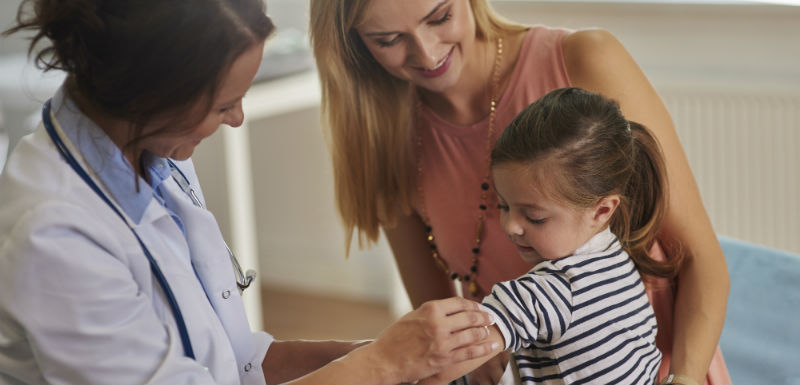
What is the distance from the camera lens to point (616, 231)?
1.32m

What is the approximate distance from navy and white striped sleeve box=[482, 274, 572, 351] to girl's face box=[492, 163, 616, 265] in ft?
0.18

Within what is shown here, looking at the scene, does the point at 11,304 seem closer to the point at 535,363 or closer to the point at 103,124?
the point at 103,124

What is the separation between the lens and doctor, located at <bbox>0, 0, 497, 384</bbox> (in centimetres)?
92

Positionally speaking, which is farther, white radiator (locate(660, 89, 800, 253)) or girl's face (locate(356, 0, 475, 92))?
white radiator (locate(660, 89, 800, 253))

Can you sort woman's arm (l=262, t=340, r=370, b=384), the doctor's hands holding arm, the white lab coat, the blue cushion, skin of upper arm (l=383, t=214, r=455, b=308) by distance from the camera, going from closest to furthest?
the white lab coat < the doctor's hands holding arm < woman's arm (l=262, t=340, r=370, b=384) < the blue cushion < skin of upper arm (l=383, t=214, r=455, b=308)

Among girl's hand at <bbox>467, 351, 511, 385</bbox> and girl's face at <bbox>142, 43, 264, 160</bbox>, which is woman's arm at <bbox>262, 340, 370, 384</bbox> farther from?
girl's face at <bbox>142, 43, 264, 160</bbox>

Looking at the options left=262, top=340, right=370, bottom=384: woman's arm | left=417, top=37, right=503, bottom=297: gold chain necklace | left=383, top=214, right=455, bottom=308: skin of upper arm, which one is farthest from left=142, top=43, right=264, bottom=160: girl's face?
left=383, top=214, right=455, bottom=308: skin of upper arm

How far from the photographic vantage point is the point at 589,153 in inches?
47.7

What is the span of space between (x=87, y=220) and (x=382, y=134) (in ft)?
2.53

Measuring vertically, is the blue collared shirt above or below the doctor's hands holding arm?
above

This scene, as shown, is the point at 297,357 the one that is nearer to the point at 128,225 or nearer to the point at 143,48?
the point at 128,225

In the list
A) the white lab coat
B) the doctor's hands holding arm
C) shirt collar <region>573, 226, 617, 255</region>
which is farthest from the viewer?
shirt collar <region>573, 226, 617, 255</region>

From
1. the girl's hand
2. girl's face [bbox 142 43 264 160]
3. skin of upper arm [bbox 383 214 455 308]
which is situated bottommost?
skin of upper arm [bbox 383 214 455 308]

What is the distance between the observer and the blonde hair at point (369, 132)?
5.18ft
